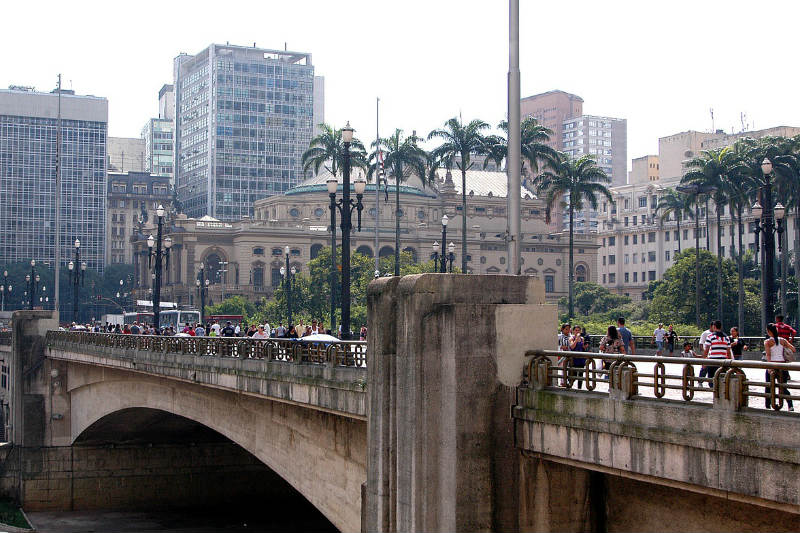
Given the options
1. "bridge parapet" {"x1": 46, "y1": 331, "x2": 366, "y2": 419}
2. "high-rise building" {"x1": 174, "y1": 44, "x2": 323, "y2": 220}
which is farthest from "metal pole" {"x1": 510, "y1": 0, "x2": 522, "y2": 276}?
"high-rise building" {"x1": 174, "y1": 44, "x2": 323, "y2": 220}

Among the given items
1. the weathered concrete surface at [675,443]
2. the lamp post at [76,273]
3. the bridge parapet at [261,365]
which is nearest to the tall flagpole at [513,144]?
the weathered concrete surface at [675,443]

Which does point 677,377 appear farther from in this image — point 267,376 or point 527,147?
point 527,147

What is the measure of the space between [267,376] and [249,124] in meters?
164

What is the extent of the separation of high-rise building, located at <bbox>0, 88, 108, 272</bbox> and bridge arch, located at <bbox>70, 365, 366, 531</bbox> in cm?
14443

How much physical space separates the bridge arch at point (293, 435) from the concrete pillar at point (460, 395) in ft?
18.0

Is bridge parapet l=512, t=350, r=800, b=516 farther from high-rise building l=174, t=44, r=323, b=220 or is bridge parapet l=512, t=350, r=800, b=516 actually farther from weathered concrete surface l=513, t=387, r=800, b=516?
high-rise building l=174, t=44, r=323, b=220

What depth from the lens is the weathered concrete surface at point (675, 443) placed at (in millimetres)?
10680

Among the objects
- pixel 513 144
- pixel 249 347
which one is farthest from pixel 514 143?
pixel 249 347

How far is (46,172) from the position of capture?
177 m

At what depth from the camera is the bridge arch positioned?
21250mm

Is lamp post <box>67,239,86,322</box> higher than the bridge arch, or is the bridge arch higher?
lamp post <box>67,239,86,322</box>

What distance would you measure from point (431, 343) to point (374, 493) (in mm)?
2693

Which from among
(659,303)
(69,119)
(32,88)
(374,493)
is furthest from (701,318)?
(32,88)

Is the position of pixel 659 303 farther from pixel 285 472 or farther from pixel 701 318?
pixel 285 472
